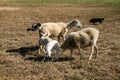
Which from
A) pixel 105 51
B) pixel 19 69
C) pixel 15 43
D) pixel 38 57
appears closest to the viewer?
pixel 19 69

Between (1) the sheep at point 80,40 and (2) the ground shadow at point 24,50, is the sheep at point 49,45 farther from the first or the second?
(2) the ground shadow at point 24,50

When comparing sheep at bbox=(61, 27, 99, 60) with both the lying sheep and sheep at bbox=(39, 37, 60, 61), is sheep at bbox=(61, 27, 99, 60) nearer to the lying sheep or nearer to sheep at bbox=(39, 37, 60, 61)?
sheep at bbox=(39, 37, 60, 61)

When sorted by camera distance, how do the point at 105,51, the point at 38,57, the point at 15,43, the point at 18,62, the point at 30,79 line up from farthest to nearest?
the point at 15,43 < the point at 105,51 < the point at 38,57 < the point at 18,62 < the point at 30,79

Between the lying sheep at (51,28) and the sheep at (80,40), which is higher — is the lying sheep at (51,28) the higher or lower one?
the lower one

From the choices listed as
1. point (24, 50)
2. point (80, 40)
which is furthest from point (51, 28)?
point (80, 40)

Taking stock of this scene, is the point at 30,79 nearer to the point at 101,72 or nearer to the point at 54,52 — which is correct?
the point at 101,72

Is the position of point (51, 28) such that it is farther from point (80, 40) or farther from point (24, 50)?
point (80, 40)

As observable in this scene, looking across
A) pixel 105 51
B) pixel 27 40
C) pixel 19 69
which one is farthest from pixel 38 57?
pixel 27 40

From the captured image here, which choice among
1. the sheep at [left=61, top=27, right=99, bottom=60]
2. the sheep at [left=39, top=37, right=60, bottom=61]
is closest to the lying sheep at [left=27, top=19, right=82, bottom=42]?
the sheep at [left=39, top=37, right=60, bottom=61]

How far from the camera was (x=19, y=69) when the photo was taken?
35.7 ft

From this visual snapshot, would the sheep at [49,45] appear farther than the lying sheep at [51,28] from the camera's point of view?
No

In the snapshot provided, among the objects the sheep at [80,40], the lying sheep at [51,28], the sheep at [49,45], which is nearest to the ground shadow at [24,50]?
the lying sheep at [51,28]

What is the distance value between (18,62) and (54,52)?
6.56 ft

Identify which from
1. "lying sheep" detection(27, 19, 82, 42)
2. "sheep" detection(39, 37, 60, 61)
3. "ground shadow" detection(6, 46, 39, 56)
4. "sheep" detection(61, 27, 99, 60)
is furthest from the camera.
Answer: "lying sheep" detection(27, 19, 82, 42)
